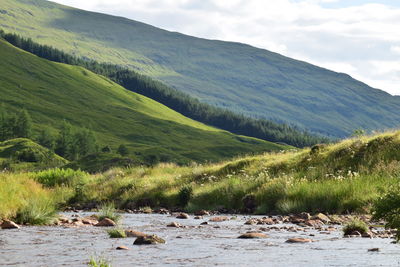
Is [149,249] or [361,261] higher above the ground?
[361,261]

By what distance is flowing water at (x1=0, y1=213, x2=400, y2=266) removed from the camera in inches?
496

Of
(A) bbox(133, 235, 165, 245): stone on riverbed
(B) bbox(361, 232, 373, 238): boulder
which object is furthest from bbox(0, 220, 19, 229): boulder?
(B) bbox(361, 232, 373, 238): boulder

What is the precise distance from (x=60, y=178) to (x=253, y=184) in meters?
18.2

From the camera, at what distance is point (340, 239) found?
1627 cm

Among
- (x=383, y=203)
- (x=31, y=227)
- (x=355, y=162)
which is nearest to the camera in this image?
(x=383, y=203)

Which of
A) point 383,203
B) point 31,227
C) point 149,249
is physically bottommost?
point 31,227

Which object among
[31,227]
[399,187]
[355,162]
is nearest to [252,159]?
[355,162]

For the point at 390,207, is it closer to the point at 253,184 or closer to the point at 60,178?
the point at 253,184

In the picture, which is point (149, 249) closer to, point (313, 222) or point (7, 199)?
point (313, 222)

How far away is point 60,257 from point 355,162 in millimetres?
22079

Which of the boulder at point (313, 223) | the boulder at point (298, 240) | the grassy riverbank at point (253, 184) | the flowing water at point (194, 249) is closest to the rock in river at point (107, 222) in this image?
the flowing water at point (194, 249)

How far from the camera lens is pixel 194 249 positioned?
48.9 feet

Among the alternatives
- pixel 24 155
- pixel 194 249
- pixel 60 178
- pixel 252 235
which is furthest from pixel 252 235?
pixel 24 155

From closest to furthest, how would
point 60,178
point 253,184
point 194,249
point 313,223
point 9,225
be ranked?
point 194,249
point 9,225
point 313,223
point 253,184
point 60,178
